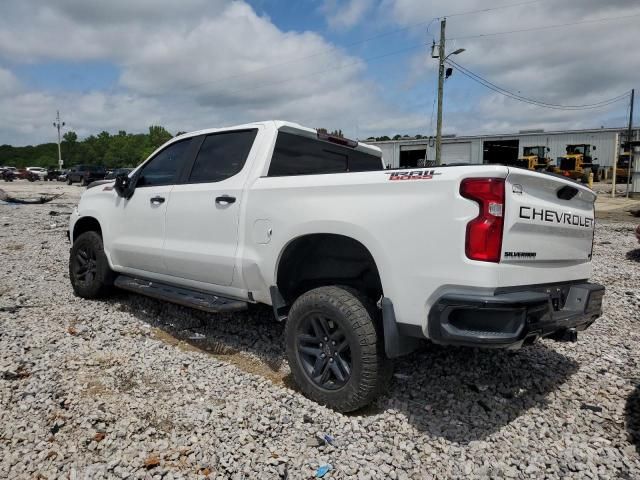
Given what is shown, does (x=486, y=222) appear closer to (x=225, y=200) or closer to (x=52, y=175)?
(x=225, y=200)

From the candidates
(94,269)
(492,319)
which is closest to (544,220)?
(492,319)

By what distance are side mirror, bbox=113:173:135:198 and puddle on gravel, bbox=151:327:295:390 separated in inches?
56.3

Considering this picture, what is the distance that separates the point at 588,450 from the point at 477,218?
153cm

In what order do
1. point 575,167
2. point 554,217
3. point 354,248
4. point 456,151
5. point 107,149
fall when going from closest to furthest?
point 554,217
point 354,248
point 575,167
point 456,151
point 107,149

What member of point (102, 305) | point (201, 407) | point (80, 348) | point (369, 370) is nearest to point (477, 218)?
point (369, 370)

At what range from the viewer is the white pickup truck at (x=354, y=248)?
8.27 feet

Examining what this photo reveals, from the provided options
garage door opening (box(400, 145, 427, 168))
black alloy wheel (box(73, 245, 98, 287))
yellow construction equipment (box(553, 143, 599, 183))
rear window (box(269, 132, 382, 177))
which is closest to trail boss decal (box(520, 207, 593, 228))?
rear window (box(269, 132, 382, 177))

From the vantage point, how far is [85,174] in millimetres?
37531

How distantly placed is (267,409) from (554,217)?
7.25ft

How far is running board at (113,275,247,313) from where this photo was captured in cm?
374

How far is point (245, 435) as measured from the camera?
112 inches

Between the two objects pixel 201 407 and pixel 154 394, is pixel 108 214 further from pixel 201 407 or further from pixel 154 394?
pixel 201 407

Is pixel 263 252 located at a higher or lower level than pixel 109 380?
higher

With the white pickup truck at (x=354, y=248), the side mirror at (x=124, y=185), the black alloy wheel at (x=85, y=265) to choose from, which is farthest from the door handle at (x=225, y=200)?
the black alloy wheel at (x=85, y=265)
